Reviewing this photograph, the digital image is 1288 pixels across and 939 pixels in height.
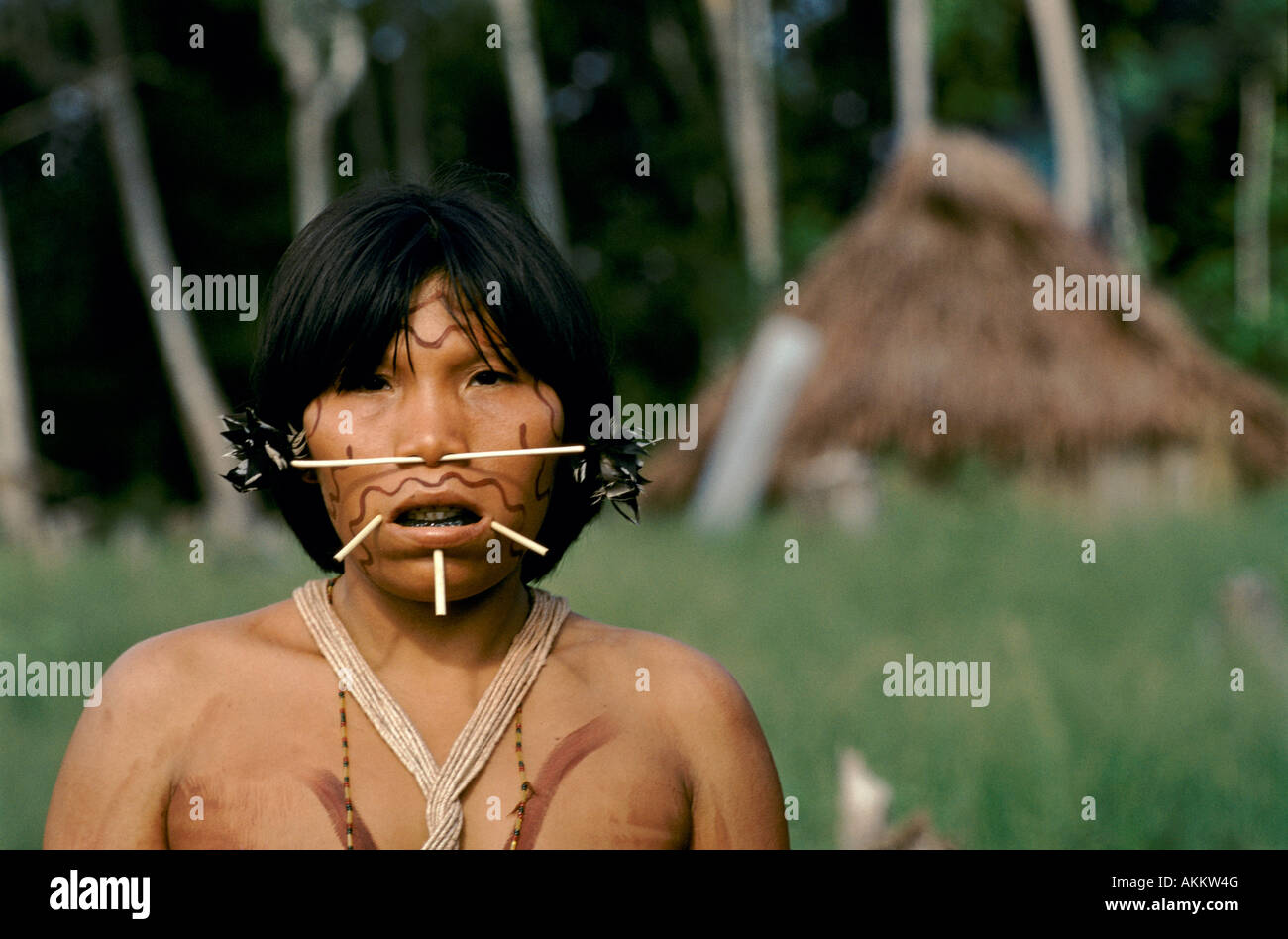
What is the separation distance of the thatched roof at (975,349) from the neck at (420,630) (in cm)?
1024

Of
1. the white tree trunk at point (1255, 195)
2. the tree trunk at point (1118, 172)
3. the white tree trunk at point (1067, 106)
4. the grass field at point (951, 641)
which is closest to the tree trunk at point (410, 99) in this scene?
the white tree trunk at point (1067, 106)

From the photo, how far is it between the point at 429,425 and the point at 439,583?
0.70ft

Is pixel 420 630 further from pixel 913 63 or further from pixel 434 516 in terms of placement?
pixel 913 63

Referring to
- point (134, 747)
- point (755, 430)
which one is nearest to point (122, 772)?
point (134, 747)

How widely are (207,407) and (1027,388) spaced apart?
7703 mm

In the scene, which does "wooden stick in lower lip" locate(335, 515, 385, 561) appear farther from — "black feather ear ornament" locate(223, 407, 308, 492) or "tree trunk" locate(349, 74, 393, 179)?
"tree trunk" locate(349, 74, 393, 179)

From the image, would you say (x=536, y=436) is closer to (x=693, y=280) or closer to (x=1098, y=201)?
(x=1098, y=201)

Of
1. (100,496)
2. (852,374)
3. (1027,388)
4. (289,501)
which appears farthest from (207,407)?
(289,501)

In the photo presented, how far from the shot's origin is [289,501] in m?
2.40

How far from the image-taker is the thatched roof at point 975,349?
41.0 ft

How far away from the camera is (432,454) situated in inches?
82.2

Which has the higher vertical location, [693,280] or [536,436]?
[693,280]

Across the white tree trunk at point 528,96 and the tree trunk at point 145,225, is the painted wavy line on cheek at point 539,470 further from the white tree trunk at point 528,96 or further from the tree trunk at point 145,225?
the white tree trunk at point 528,96
